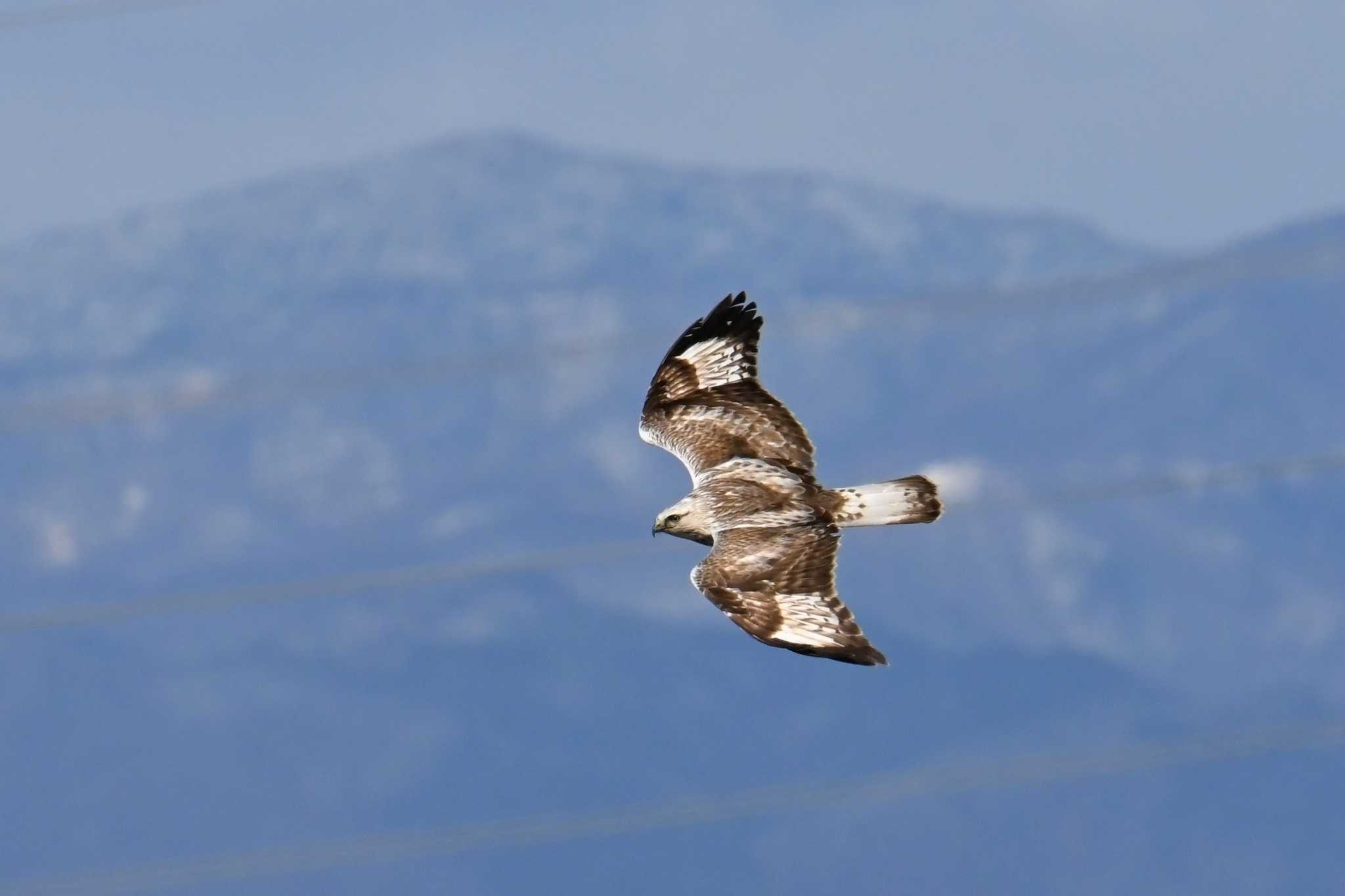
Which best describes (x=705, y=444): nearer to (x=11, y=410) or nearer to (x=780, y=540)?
(x=780, y=540)

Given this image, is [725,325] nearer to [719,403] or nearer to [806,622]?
[719,403]

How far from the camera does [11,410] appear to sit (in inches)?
1811

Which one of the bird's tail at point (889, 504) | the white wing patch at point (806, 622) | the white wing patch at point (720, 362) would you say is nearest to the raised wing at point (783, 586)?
the white wing patch at point (806, 622)

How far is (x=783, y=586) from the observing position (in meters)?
23.7

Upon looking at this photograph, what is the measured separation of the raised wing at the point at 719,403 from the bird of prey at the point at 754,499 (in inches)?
0.6

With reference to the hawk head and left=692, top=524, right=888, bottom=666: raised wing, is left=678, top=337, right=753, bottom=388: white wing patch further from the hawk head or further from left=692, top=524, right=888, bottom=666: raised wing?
left=692, top=524, right=888, bottom=666: raised wing

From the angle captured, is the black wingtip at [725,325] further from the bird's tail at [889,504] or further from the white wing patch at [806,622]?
the white wing patch at [806,622]

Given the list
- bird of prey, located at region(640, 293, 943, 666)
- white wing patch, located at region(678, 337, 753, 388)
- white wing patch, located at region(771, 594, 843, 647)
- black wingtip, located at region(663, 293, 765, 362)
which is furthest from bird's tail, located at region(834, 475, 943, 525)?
black wingtip, located at region(663, 293, 765, 362)

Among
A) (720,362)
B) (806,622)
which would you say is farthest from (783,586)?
(720,362)

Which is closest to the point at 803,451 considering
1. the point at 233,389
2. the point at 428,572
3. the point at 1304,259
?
the point at 233,389

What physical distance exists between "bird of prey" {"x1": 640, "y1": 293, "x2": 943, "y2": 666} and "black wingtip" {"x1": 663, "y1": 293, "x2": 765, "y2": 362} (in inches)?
0.7

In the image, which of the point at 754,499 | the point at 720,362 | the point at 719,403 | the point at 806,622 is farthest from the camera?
the point at 720,362

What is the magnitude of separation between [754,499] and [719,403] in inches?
92.2

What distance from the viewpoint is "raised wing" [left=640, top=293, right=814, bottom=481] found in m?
26.3
